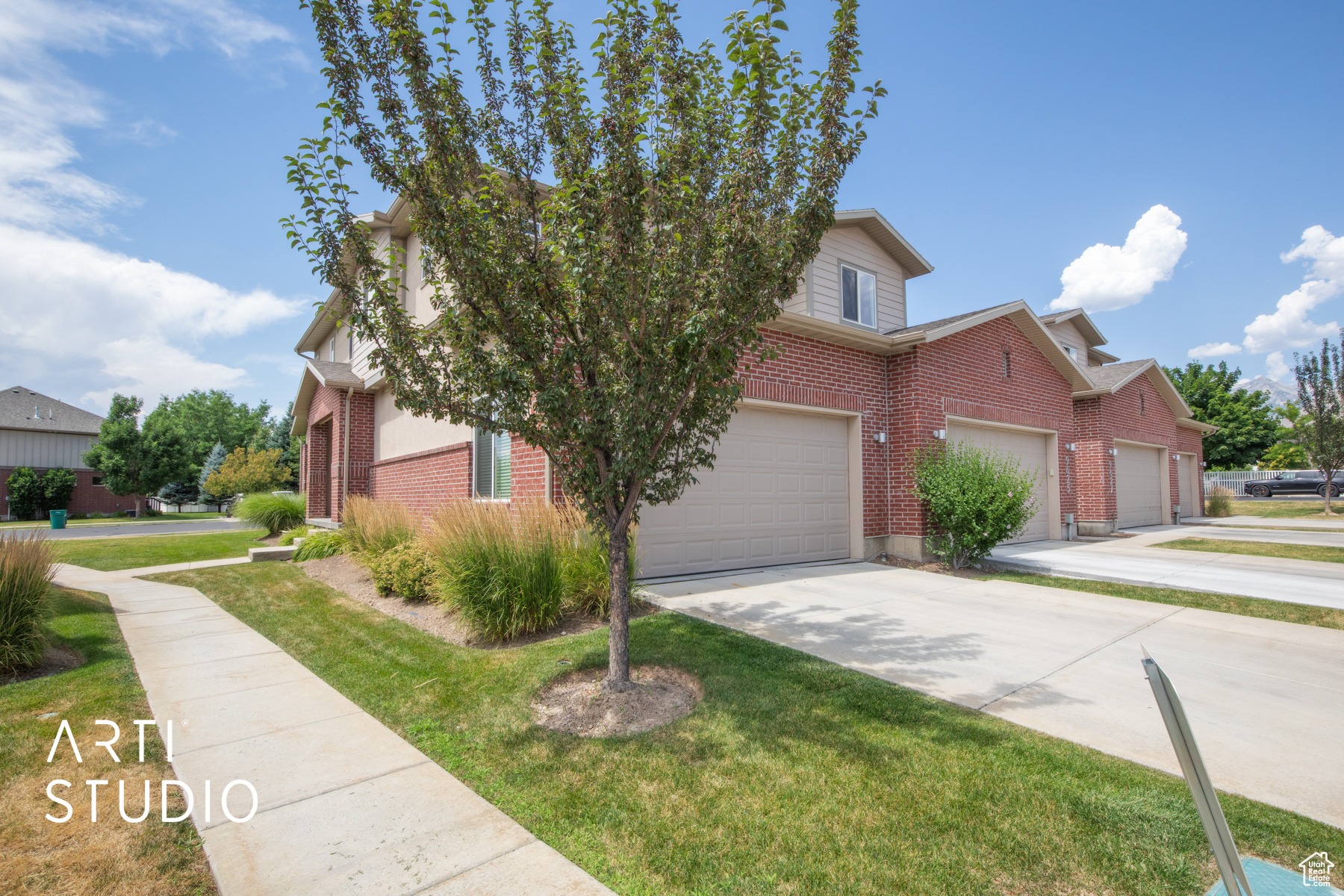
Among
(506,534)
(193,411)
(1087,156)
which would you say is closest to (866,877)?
(506,534)

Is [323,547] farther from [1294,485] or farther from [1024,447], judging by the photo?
[1294,485]

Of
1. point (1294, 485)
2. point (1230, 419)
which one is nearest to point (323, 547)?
point (1294, 485)

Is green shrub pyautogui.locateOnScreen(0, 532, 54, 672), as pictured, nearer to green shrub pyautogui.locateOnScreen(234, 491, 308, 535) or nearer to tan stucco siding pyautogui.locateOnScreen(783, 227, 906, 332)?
tan stucco siding pyautogui.locateOnScreen(783, 227, 906, 332)

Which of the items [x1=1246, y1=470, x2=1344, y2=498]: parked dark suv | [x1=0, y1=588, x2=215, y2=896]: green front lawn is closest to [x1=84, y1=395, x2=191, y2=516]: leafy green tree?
[x1=0, y1=588, x2=215, y2=896]: green front lawn

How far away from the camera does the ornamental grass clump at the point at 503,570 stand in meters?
5.82

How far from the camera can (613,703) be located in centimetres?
420

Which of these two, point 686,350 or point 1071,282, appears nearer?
point 686,350

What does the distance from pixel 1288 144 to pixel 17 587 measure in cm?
2000

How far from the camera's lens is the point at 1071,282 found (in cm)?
9406

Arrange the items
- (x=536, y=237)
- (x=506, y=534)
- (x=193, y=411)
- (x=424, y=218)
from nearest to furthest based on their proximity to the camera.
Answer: (x=424, y=218), (x=536, y=237), (x=506, y=534), (x=193, y=411)

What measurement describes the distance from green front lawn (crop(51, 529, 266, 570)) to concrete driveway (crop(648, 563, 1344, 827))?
11121 mm

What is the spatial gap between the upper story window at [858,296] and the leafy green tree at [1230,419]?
116ft

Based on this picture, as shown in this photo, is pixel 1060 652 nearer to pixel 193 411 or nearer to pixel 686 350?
pixel 686 350

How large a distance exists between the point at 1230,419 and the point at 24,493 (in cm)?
6839
